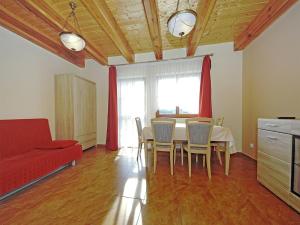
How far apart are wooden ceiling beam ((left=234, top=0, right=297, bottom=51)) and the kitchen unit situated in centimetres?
174

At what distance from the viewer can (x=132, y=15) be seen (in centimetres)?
269

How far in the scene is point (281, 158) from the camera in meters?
1.74

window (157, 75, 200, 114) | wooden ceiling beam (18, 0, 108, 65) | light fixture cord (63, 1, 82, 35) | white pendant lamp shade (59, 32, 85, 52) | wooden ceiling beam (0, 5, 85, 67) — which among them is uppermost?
light fixture cord (63, 1, 82, 35)

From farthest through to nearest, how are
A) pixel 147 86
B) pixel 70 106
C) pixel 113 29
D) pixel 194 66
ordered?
pixel 147 86
pixel 194 66
pixel 70 106
pixel 113 29

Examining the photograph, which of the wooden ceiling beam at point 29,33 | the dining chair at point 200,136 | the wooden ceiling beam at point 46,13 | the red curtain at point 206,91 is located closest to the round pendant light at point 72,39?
the wooden ceiling beam at point 46,13

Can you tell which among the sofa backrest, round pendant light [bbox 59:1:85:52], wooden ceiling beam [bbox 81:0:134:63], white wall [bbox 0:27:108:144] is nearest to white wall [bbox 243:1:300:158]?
wooden ceiling beam [bbox 81:0:134:63]

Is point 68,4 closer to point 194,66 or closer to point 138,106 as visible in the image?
point 138,106

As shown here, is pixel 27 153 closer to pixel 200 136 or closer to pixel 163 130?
pixel 163 130

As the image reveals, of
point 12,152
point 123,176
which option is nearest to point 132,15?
point 123,176

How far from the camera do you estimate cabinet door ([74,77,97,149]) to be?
3.68 metres

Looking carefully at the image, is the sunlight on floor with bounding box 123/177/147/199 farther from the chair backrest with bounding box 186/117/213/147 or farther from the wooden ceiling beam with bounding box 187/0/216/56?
the wooden ceiling beam with bounding box 187/0/216/56

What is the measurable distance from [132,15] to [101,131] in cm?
325

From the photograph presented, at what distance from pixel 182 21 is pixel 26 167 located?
8.82 ft

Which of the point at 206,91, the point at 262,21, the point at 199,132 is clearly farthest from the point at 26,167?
the point at 262,21
